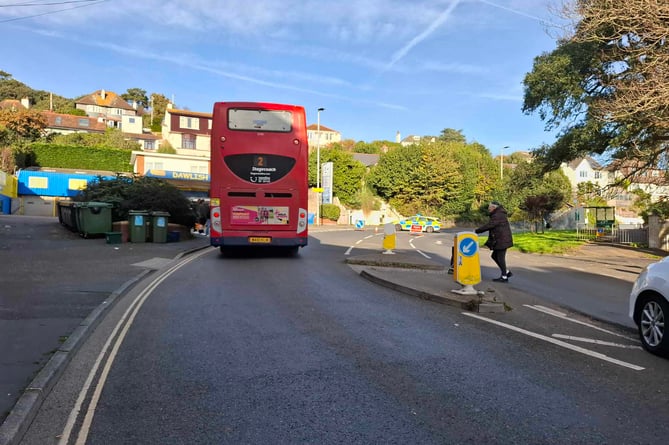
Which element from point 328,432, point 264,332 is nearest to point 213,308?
point 264,332

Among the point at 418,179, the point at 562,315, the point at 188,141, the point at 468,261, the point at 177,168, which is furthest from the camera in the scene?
the point at 188,141

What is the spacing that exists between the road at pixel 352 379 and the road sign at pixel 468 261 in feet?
2.94

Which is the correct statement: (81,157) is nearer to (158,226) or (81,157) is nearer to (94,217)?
(94,217)

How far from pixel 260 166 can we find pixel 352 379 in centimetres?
1071

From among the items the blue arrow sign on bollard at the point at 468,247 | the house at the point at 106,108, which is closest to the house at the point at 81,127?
the house at the point at 106,108

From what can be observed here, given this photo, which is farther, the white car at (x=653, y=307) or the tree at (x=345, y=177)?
the tree at (x=345, y=177)

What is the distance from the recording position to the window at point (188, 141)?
6669 cm

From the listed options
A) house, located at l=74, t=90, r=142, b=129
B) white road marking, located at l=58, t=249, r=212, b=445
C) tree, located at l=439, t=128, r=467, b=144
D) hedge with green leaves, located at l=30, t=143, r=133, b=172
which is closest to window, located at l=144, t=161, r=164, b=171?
hedge with green leaves, located at l=30, t=143, r=133, b=172

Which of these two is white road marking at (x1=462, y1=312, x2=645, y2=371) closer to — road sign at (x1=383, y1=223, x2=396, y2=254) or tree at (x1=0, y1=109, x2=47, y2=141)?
road sign at (x1=383, y1=223, x2=396, y2=254)

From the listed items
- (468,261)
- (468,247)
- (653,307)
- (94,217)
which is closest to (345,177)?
(94,217)

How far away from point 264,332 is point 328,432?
2.98 m

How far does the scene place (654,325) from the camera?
5828 millimetres

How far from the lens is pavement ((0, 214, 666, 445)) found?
4.48 metres

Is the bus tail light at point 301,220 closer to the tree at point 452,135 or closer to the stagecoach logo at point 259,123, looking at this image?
the stagecoach logo at point 259,123
